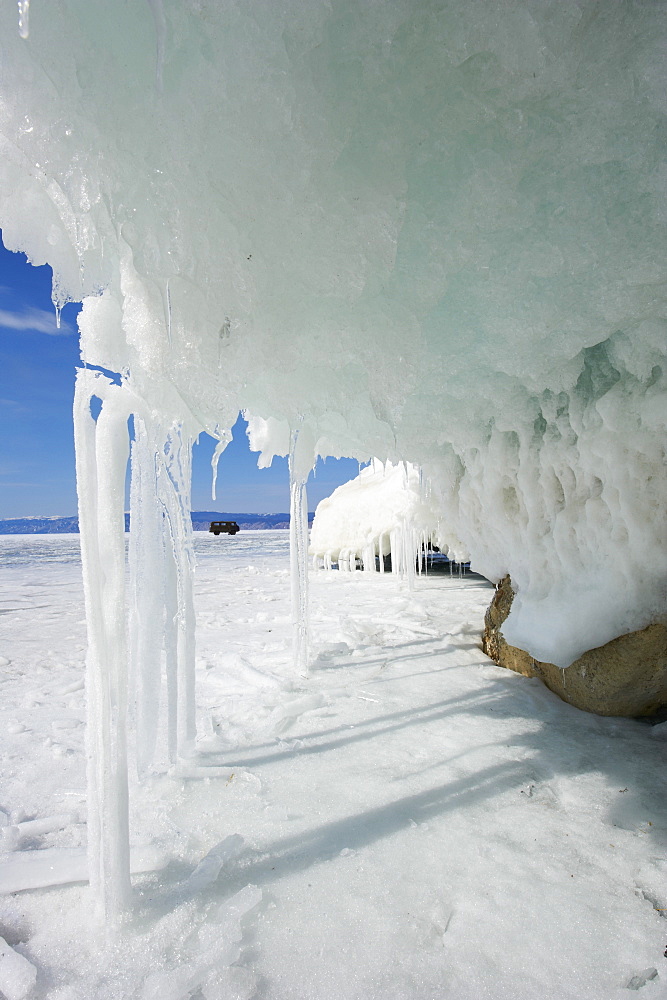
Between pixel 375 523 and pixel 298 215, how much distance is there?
9.94m

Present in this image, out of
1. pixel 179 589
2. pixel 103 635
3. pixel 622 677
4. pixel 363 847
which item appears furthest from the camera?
pixel 622 677

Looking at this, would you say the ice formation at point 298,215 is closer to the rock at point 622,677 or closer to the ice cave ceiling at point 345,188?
the ice cave ceiling at point 345,188

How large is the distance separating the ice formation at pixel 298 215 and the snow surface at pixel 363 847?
262 millimetres

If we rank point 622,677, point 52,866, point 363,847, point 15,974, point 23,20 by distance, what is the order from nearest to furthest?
1. point 23,20
2. point 15,974
3. point 52,866
4. point 363,847
5. point 622,677

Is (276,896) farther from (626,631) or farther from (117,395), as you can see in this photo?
(626,631)

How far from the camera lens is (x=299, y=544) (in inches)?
162

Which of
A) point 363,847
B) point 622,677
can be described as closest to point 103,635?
point 363,847

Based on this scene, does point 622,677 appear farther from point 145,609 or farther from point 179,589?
point 145,609

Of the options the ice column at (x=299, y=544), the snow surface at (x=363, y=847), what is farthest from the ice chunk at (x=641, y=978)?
the ice column at (x=299, y=544)

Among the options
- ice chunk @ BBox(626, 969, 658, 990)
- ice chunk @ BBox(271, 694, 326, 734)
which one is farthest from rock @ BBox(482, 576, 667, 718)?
ice chunk @ BBox(626, 969, 658, 990)

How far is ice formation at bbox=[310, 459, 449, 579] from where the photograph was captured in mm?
9578

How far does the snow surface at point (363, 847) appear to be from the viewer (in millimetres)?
1310

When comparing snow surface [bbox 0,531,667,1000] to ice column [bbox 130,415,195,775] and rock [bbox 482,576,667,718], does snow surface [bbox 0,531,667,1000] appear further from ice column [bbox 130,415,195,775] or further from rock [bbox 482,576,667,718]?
ice column [bbox 130,415,195,775]

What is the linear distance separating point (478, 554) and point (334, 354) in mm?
2851
